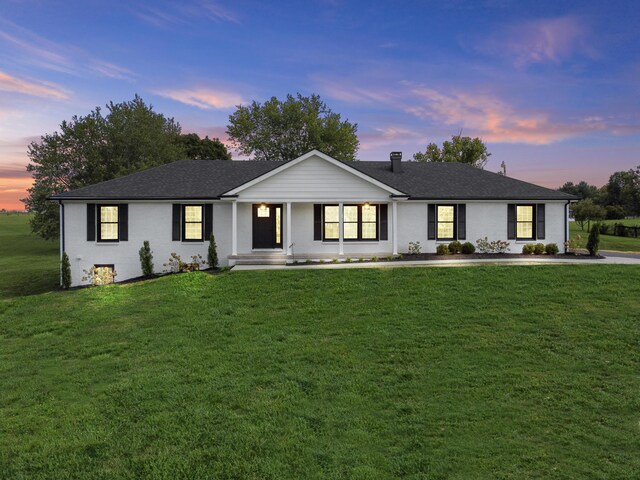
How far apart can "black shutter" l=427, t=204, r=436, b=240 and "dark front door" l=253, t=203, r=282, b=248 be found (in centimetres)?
758

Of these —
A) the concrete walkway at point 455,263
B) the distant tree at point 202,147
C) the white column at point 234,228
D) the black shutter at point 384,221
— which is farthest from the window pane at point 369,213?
the distant tree at point 202,147

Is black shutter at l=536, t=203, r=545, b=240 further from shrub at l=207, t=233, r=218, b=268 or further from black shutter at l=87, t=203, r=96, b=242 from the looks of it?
black shutter at l=87, t=203, r=96, b=242

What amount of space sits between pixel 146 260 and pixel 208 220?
3350 millimetres

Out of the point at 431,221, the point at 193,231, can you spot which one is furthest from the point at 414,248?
the point at 193,231

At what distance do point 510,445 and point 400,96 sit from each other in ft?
88.2

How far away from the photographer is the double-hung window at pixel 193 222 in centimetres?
1764

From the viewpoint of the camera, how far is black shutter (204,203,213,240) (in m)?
17.7

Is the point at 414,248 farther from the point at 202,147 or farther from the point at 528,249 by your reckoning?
the point at 202,147

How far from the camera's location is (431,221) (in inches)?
735

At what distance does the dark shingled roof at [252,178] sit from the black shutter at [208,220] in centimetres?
54

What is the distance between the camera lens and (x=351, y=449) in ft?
14.0

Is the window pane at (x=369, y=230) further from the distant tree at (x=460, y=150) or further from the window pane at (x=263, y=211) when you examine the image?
the distant tree at (x=460, y=150)

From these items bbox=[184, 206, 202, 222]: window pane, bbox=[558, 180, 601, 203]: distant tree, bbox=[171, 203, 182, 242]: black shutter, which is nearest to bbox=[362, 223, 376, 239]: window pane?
bbox=[184, 206, 202, 222]: window pane

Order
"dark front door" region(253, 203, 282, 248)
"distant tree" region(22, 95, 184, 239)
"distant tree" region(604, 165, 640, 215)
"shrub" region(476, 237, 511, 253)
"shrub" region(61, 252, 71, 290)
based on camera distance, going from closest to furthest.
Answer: "shrub" region(61, 252, 71, 290), "dark front door" region(253, 203, 282, 248), "shrub" region(476, 237, 511, 253), "distant tree" region(22, 95, 184, 239), "distant tree" region(604, 165, 640, 215)
